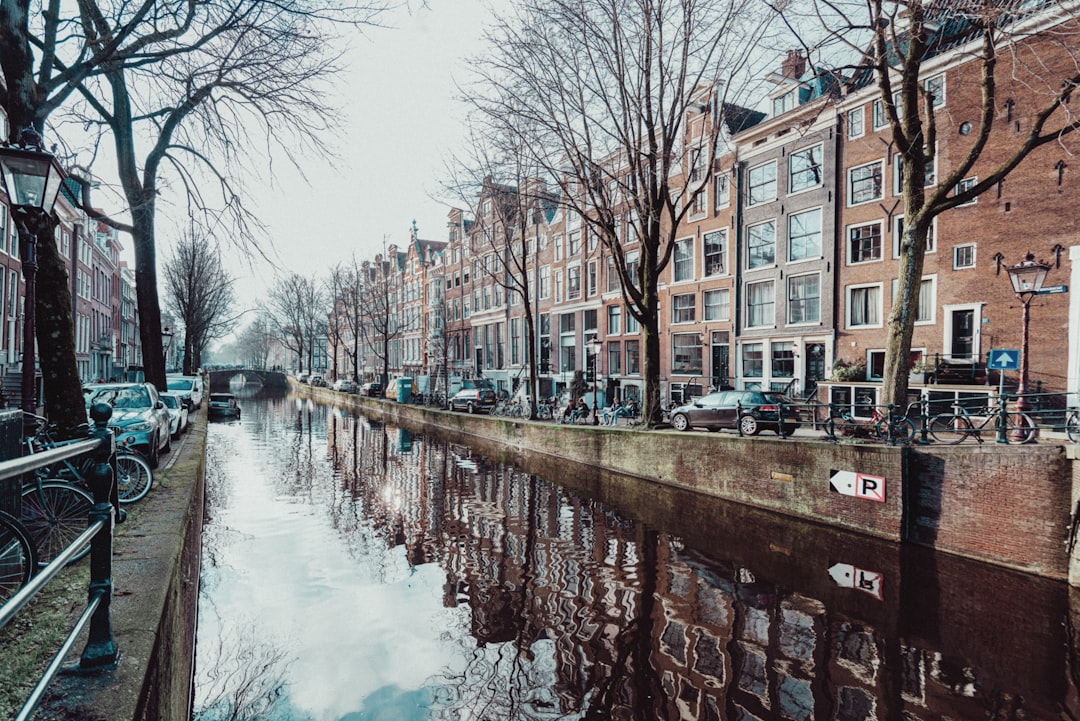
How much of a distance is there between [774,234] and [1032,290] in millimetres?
15756

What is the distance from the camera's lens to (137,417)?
11.1 meters

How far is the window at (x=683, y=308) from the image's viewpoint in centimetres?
3084

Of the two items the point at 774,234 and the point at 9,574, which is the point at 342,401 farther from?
the point at 9,574

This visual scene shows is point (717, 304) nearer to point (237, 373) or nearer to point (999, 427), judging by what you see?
point (999, 427)

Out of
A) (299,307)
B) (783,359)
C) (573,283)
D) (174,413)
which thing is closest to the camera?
(174,413)

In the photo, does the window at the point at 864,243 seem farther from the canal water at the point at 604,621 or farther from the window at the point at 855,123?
the canal water at the point at 604,621

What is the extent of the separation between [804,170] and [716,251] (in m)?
5.31

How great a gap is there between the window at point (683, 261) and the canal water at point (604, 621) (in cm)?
1902

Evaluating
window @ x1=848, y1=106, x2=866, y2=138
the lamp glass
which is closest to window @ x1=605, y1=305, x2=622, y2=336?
window @ x1=848, y1=106, x2=866, y2=138

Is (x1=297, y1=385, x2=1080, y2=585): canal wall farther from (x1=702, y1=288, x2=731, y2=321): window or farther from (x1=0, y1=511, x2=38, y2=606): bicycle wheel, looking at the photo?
(x1=702, y1=288, x2=731, y2=321): window

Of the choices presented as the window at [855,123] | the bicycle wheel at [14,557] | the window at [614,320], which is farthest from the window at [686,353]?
the bicycle wheel at [14,557]

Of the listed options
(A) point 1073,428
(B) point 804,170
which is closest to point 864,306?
(B) point 804,170

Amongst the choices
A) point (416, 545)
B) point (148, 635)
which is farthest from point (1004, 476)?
point (148, 635)

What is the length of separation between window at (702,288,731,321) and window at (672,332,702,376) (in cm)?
121
